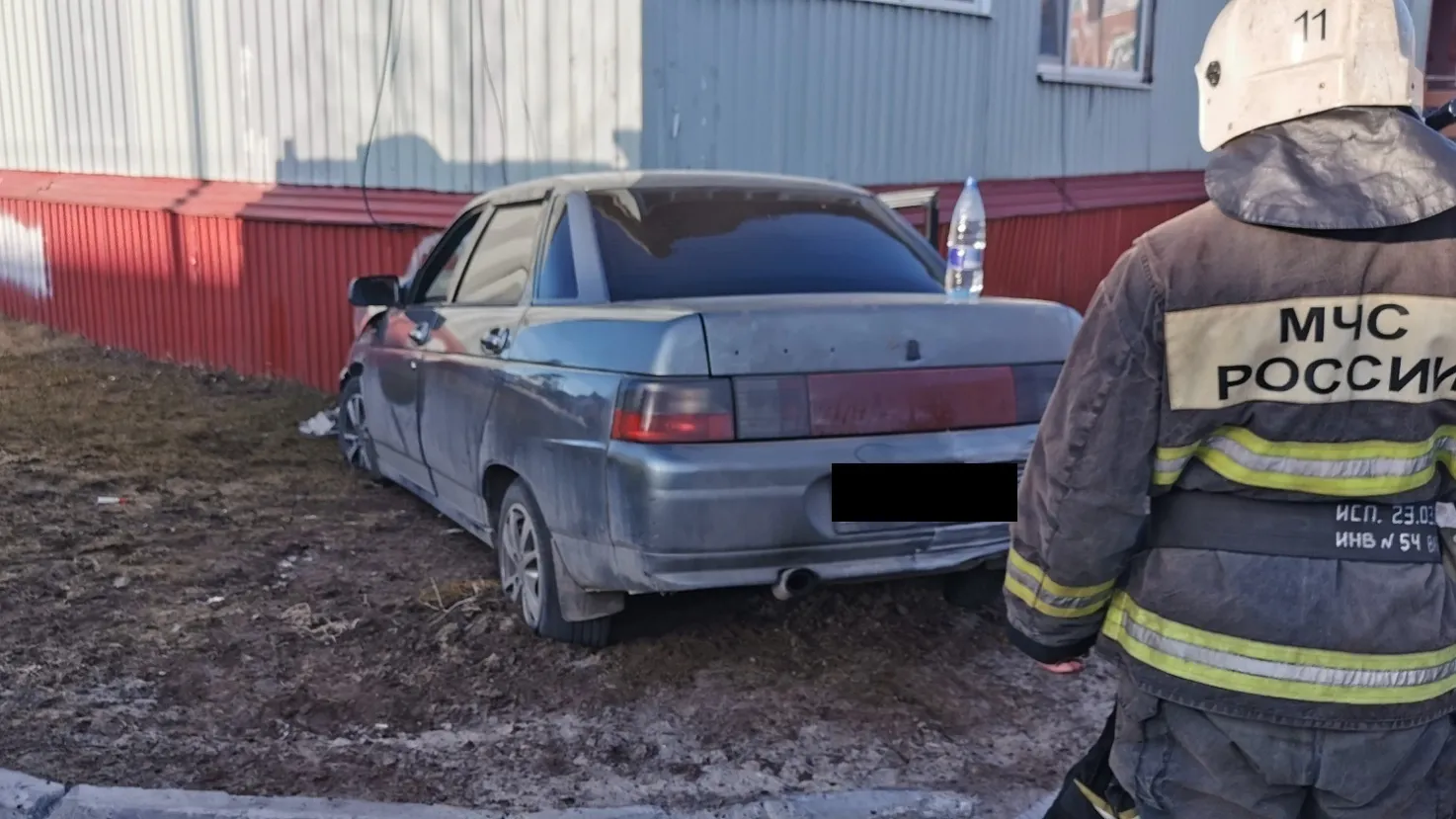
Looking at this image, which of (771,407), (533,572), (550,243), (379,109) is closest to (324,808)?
(533,572)

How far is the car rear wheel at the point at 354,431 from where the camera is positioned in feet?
19.3

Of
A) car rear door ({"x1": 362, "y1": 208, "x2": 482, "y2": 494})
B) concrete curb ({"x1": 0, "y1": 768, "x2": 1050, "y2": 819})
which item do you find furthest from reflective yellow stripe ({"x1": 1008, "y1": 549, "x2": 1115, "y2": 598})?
car rear door ({"x1": 362, "y1": 208, "x2": 482, "y2": 494})

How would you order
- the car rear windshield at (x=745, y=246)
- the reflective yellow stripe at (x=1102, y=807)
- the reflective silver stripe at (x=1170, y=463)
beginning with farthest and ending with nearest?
the car rear windshield at (x=745, y=246)
the reflective yellow stripe at (x=1102, y=807)
the reflective silver stripe at (x=1170, y=463)

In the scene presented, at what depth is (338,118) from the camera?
7.86 metres

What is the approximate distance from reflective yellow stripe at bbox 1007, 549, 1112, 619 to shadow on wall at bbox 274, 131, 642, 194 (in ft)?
17.5

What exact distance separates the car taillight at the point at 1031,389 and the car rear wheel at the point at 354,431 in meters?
3.18

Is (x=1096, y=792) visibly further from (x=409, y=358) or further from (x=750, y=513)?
(x=409, y=358)

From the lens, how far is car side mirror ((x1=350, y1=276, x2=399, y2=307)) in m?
5.16

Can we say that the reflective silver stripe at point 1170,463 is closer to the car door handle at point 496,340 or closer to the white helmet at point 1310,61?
the white helmet at point 1310,61

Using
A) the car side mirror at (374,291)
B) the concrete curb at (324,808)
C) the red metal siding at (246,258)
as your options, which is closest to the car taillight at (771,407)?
the concrete curb at (324,808)

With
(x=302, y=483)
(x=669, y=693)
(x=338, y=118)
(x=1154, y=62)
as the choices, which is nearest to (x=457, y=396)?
(x=669, y=693)

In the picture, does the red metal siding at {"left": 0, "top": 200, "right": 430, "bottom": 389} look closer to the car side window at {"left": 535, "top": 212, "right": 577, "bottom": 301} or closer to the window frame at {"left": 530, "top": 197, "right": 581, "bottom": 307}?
the window frame at {"left": 530, "top": 197, "right": 581, "bottom": 307}

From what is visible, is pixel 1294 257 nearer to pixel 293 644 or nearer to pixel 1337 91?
pixel 1337 91

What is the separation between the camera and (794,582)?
3.54m
